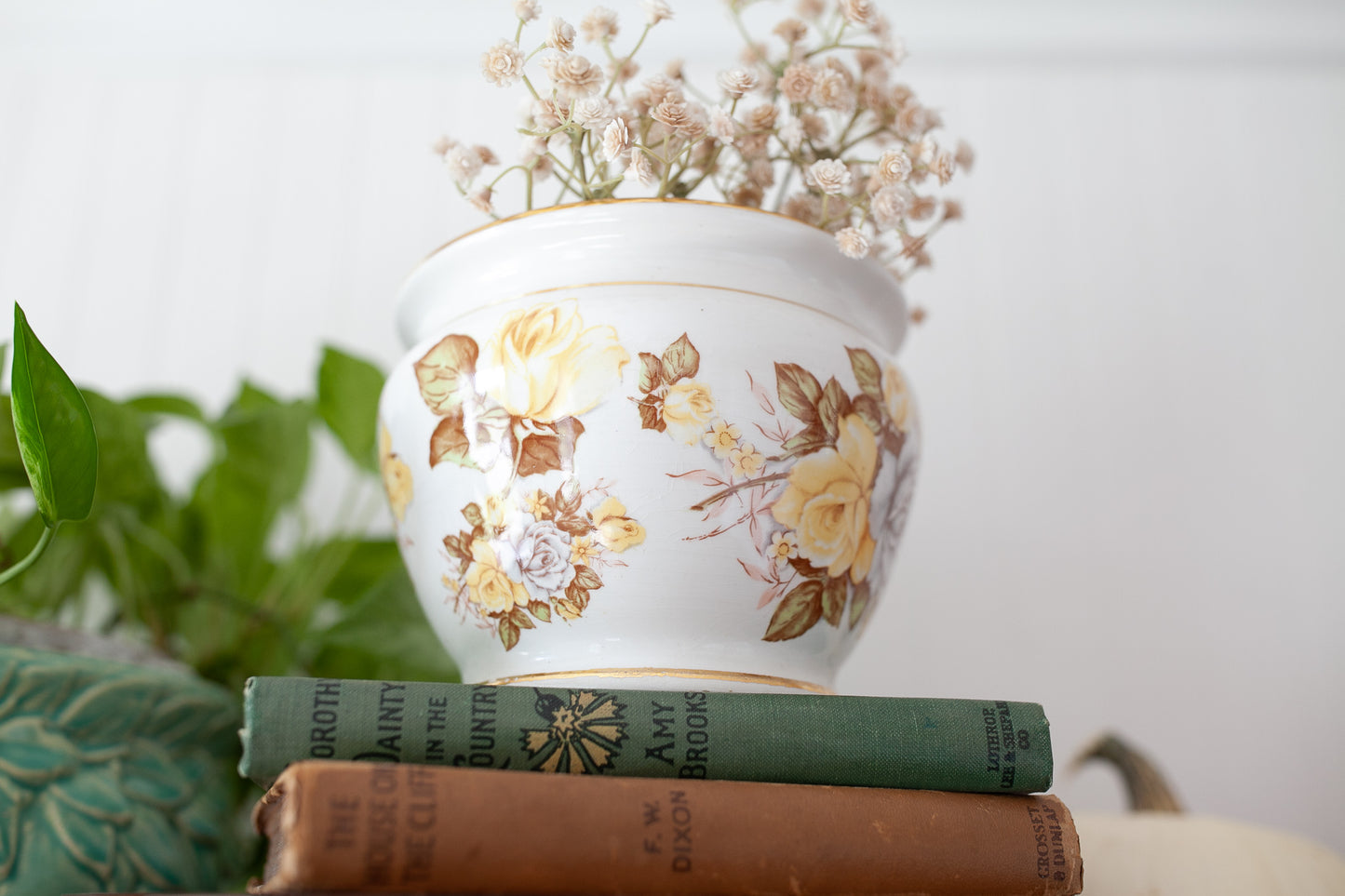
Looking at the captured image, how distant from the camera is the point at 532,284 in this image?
16.2 inches

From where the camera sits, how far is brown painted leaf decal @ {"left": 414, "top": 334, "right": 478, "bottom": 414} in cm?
41

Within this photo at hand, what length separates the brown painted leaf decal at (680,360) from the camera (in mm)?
383

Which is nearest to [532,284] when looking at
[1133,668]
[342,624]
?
[342,624]

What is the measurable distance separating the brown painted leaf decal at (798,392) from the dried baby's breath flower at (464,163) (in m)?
0.17

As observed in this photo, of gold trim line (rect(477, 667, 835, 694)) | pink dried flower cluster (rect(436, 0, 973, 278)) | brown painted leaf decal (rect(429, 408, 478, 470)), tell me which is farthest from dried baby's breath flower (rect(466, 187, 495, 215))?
gold trim line (rect(477, 667, 835, 694))

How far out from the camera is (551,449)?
0.39 metres

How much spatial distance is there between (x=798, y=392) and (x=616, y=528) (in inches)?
3.6

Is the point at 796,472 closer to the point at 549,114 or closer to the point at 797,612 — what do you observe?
the point at 797,612

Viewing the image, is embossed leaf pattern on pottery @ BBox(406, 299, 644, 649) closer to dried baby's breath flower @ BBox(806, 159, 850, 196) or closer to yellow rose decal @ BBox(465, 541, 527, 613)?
yellow rose decal @ BBox(465, 541, 527, 613)

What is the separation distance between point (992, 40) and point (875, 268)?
26.4 inches

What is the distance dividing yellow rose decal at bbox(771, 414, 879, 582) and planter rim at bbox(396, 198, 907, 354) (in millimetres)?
64

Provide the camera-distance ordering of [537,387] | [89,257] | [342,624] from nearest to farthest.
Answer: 1. [537,387]
2. [342,624]
3. [89,257]

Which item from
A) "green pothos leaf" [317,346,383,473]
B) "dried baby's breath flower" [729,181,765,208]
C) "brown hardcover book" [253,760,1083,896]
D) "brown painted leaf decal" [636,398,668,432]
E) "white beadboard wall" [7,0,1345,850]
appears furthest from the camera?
"white beadboard wall" [7,0,1345,850]

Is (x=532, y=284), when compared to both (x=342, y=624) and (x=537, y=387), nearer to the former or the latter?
(x=537, y=387)
